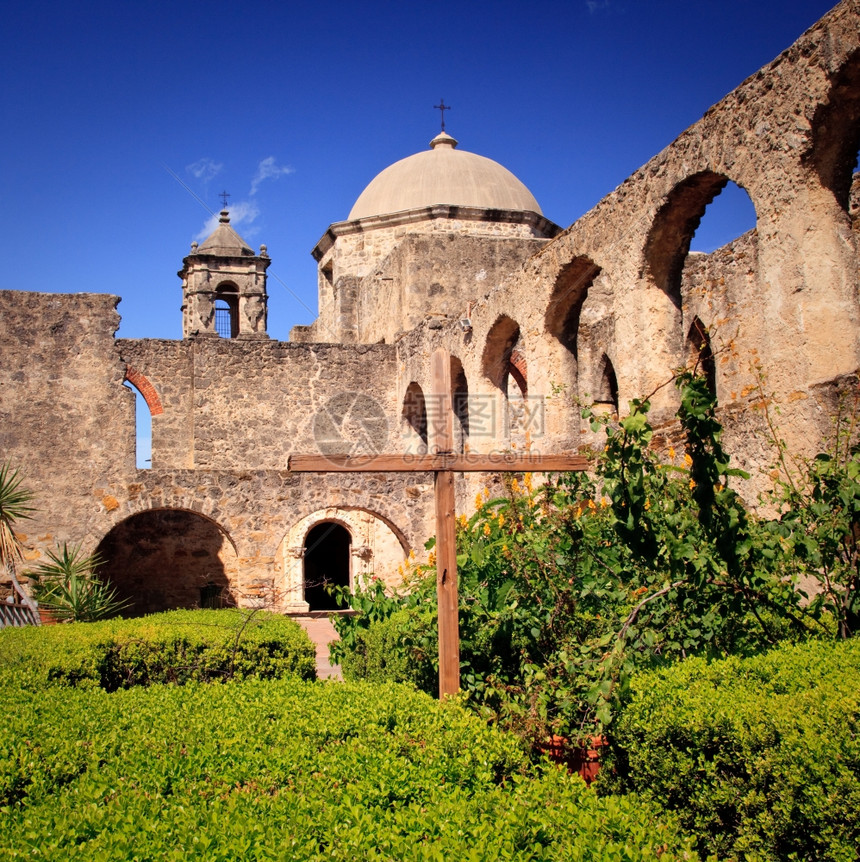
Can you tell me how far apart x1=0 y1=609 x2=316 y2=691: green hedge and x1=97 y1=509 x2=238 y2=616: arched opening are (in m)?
Result: 8.54

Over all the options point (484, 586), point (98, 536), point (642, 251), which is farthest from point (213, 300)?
point (484, 586)

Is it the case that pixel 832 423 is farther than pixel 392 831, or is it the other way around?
pixel 832 423

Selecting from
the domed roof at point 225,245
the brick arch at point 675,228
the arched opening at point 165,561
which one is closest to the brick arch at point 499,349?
the brick arch at point 675,228

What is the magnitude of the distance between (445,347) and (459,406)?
0.86 m

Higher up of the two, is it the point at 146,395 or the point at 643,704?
the point at 146,395

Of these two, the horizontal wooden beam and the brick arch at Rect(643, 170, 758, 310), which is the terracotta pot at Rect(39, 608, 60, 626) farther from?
the brick arch at Rect(643, 170, 758, 310)

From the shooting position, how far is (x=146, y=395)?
612 inches

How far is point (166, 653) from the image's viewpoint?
6859mm

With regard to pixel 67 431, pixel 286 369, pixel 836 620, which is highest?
pixel 286 369

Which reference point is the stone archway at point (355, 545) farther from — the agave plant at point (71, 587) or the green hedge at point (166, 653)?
the green hedge at point (166, 653)

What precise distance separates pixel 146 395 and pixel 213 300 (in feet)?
27.8

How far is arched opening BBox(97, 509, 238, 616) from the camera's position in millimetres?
15742

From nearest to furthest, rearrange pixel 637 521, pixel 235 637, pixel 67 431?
1. pixel 637 521
2. pixel 235 637
3. pixel 67 431

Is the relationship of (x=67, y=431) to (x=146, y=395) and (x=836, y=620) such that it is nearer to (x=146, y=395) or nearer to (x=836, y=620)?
(x=146, y=395)
